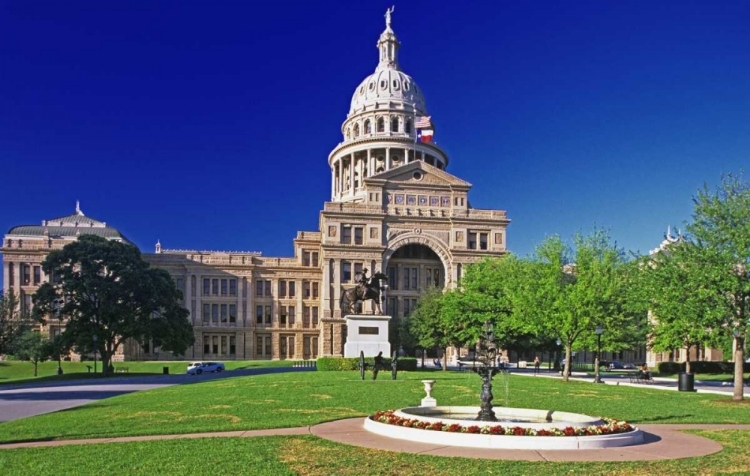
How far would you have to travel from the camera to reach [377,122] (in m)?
120

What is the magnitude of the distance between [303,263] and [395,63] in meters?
52.6

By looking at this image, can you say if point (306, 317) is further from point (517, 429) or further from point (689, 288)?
point (517, 429)

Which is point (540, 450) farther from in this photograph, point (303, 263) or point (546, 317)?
point (303, 263)

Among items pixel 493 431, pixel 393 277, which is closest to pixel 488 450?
pixel 493 431

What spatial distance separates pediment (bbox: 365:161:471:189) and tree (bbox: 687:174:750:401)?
62108mm

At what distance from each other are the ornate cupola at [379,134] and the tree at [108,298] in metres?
52.3

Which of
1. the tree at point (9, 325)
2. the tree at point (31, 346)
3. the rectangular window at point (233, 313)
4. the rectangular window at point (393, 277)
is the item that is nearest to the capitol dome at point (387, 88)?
the rectangular window at point (393, 277)

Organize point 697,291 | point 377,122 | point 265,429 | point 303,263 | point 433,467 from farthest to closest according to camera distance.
Answer: point 377,122 → point 303,263 → point 697,291 → point 265,429 → point 433,467

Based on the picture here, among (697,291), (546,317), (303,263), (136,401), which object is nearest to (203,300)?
(303,263)

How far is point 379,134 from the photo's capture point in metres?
117

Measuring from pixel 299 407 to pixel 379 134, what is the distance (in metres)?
97.0

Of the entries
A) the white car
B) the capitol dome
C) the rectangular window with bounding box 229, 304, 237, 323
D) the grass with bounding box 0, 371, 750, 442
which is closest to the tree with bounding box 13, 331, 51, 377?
the white car

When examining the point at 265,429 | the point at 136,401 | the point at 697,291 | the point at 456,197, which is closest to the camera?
the point at 265,429

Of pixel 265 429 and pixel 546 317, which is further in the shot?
pixel 546 317
